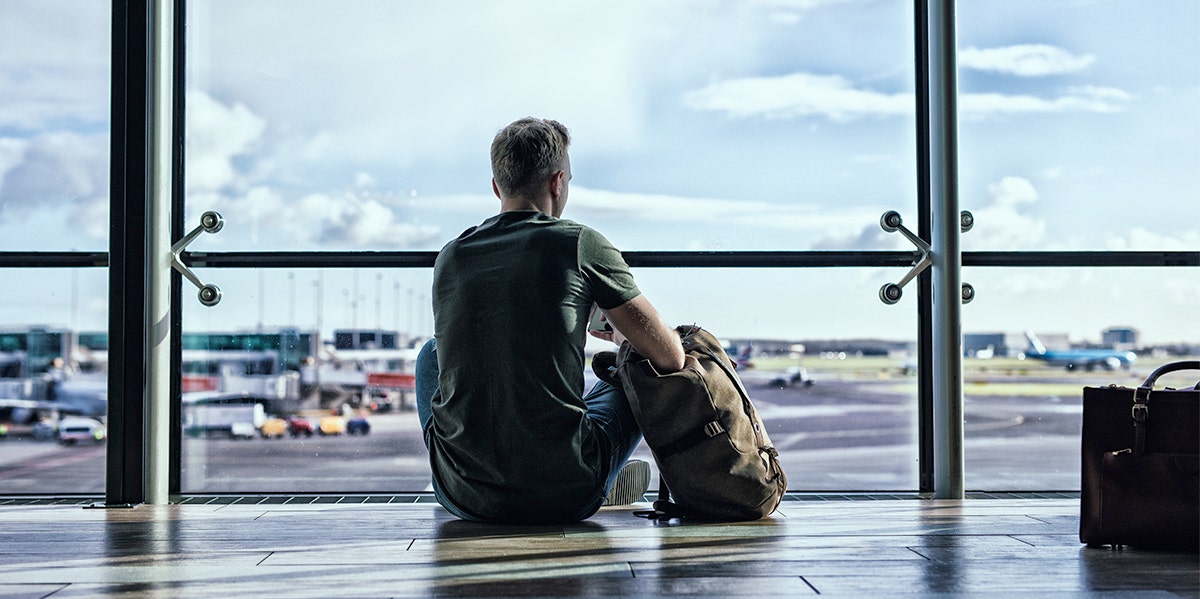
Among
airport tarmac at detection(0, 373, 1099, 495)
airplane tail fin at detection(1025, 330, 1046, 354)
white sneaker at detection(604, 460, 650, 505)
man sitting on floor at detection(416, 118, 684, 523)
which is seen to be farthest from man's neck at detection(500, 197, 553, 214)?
airplane tail fin at detection(1025, 330, 1046, 354)

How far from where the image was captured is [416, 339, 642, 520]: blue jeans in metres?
2.51

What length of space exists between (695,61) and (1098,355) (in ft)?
4.92

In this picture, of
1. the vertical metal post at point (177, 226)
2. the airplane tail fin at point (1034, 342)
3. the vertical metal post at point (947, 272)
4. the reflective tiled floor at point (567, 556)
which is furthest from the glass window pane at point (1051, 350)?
the vertical metal post at point (177, 226)

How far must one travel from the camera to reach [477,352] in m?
2.35

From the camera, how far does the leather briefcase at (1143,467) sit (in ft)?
6.97

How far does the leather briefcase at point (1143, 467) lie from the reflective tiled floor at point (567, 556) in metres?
0.05

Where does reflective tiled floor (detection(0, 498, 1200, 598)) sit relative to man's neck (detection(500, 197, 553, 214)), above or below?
below

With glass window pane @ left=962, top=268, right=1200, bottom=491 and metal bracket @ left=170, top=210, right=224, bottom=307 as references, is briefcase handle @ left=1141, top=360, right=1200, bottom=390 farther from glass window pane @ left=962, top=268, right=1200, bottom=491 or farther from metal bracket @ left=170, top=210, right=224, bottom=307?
metal bracket @ left=170, top=210, right=224, bottom=307

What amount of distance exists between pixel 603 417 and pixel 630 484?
0.28 m

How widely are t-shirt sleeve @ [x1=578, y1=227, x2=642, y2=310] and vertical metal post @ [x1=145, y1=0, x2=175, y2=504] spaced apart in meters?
1.35

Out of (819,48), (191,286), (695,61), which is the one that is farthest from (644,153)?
(191,286)

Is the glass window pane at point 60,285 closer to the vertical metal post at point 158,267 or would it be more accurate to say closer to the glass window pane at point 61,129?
the glass window pane at point 61,129

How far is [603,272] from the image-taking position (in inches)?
94.0

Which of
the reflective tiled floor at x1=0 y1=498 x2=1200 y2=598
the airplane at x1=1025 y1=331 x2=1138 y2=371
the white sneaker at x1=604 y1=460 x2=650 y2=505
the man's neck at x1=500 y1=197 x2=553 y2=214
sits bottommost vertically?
the reflective tiled floor at x1=0 y1=498 x2=1200 y2=598
